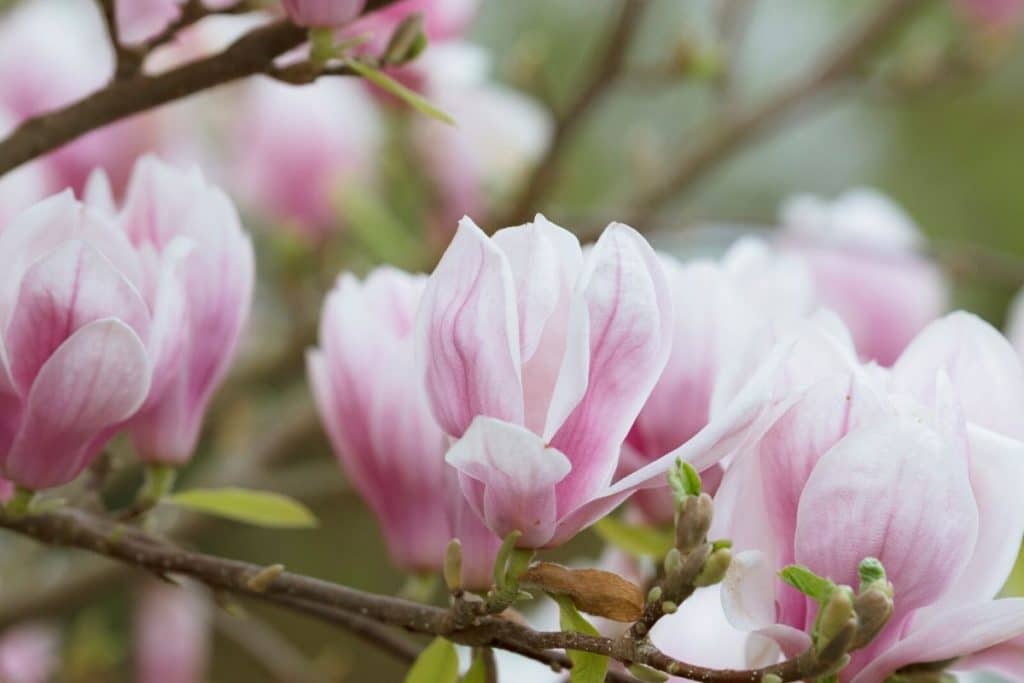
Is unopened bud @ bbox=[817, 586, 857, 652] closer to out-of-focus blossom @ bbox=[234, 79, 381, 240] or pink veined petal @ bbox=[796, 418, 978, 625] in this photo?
pink veined petal @ bbox=[796, 418, 978, 625]

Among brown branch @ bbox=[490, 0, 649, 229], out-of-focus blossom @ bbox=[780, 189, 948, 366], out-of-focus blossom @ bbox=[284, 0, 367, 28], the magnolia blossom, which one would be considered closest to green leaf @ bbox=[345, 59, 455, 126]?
out-of-focus blossom @ bbox=[284, 0, 367, 28]

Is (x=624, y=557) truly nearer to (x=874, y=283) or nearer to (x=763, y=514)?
(x=763, y=514)

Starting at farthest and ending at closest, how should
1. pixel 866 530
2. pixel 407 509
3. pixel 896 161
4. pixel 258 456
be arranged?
pixel 896 161 → pixel 258 456 → pixel 407 509 → pixel 866 530

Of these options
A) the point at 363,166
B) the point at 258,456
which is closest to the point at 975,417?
the point at 258,456

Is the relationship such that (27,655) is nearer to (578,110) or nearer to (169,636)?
(169,636)

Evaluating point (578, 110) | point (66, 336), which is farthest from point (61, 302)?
point (578, 110)
